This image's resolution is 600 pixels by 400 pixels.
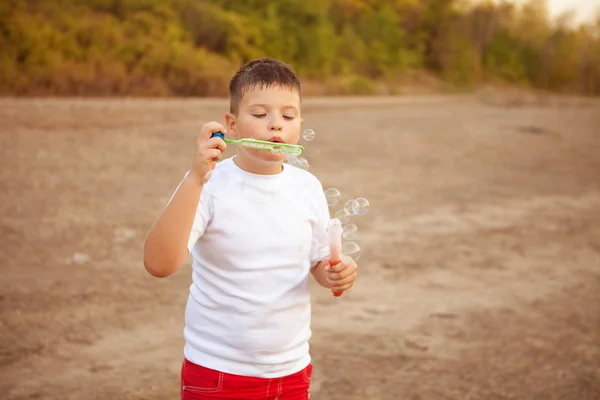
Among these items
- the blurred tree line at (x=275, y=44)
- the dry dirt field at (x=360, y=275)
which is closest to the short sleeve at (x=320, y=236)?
the dry dirt field at (x=360, y=275)

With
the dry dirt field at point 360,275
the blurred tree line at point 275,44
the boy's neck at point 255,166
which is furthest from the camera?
the blurred tree line at point 275,44

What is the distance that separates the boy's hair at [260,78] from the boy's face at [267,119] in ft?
0.06

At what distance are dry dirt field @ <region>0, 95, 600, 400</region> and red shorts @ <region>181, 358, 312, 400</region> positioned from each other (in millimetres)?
1134

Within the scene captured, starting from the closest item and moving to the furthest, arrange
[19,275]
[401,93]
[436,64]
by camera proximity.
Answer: [19,275] → [401,93] → [436,64]

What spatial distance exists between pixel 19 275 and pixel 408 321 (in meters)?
2.44

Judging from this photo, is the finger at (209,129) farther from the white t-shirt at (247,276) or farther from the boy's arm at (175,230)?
the white t-shirt at (247,276)

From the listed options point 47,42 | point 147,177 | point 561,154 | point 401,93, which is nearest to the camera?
point 147,177

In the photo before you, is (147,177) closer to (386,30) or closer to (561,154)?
(561,154)

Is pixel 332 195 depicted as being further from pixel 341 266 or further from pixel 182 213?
pixel 182 213

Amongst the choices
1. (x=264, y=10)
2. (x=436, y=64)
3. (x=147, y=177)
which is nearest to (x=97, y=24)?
(x=264, y=10)

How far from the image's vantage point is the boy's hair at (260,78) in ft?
5.62

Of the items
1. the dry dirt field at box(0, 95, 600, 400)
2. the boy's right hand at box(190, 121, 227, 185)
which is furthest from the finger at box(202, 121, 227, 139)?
the dry dirt field at box(0, 95, 600, 400)

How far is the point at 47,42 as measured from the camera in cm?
1356

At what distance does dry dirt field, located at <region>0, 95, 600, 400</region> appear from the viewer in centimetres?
304
